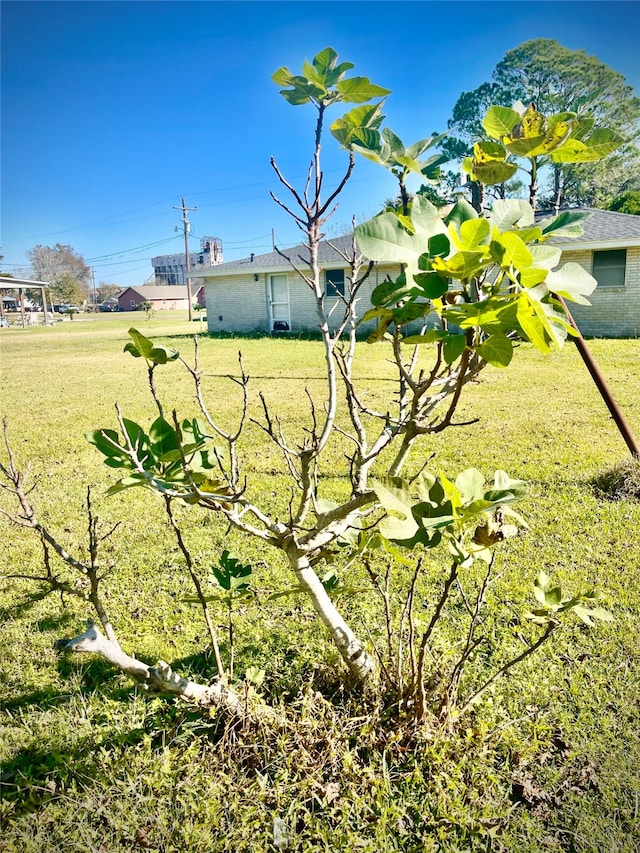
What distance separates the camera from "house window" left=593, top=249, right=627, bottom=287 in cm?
1472

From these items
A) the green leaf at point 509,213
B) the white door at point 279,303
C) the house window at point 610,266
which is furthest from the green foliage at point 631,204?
the green leaf at point 509,213

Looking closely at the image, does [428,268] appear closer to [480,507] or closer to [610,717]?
[480,507]

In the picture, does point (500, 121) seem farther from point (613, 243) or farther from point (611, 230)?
point (611, 230)

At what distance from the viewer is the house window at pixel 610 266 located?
14719 mm

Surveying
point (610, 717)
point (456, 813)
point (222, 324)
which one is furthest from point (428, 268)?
point (222, 324)

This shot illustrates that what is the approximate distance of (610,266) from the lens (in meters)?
14.9

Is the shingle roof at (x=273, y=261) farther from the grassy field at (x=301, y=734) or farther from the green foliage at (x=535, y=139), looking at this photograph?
the green foliage at (x=535, y=139)

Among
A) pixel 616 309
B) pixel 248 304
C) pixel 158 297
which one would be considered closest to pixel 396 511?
pixel 616 309

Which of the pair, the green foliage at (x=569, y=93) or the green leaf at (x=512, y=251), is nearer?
the green leaf at (x=512, y=251)

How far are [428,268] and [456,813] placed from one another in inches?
67.0

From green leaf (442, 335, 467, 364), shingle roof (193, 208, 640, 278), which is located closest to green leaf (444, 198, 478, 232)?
green leaf (442, 335, 467, 364)

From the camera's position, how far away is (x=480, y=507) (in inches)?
43.7

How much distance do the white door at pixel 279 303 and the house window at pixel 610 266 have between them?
10730 mm

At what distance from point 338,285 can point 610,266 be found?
9.14 metres
